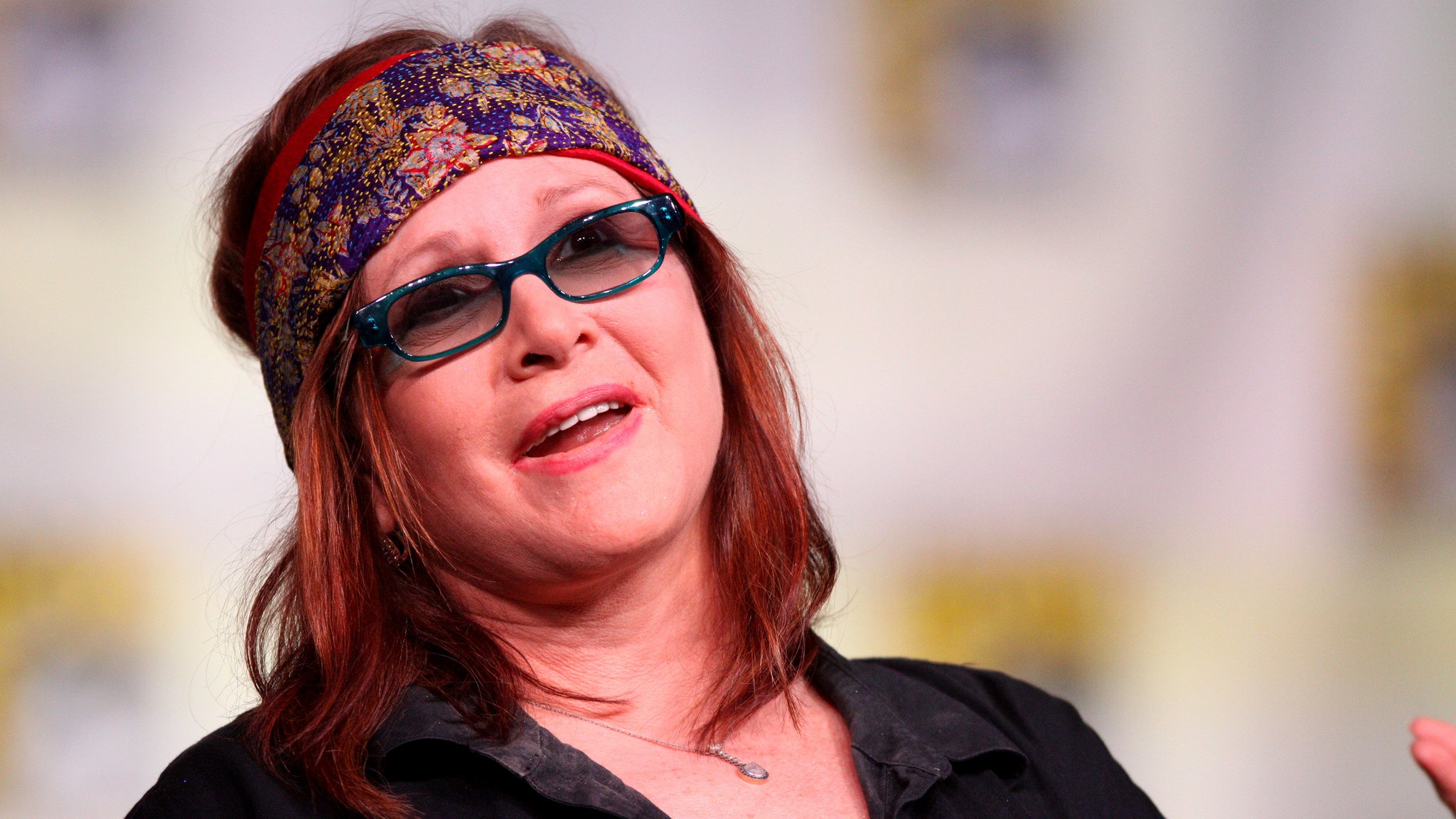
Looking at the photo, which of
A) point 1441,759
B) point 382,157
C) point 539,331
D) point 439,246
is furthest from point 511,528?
point 1441,759

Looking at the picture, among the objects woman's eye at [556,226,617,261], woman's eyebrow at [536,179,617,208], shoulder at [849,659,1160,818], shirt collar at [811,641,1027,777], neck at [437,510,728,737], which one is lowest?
shoulder at [849,659,1160,818]

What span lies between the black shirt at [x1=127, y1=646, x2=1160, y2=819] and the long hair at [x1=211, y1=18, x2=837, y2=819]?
1.2 inches

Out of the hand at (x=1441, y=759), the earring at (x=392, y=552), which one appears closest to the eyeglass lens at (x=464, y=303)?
the earring at (x=392, y=552)

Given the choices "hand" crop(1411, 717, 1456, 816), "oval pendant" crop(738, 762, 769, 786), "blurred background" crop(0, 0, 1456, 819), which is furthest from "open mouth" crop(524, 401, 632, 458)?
"blurred background" crop(0, 0, 1456, 819)

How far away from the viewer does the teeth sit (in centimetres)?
133

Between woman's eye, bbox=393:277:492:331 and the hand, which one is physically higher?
woman's eye, bbox=393:277:492:331

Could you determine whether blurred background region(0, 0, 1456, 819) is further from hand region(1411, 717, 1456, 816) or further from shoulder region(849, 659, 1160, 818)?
hand region(1411, 717, 1456, 816)

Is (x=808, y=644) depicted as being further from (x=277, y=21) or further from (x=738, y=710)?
(x=277, y=21)

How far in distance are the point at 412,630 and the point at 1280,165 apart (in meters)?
2.04

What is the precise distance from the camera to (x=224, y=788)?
1.22 metres

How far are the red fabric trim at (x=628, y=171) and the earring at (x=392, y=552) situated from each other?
48 centimetres

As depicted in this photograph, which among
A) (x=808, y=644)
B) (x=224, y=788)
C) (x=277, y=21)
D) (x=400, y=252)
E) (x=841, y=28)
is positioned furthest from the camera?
(x=841, y=28)

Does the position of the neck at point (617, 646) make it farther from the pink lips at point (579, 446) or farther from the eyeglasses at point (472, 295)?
the eyeglasses at point (472, 295)

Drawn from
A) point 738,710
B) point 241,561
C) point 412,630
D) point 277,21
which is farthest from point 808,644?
point 277,21
